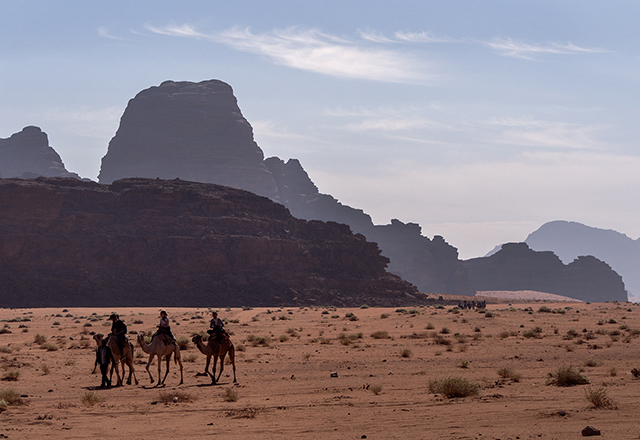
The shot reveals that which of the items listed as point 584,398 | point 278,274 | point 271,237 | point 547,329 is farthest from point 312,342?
point 271,237

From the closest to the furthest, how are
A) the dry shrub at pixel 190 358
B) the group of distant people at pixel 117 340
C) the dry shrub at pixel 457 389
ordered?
the dry shrub at pixel 457 389, the group of distant people at pixel 117 340, the dry shrub at pixel 190 358

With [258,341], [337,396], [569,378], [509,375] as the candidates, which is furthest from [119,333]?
[258,341]

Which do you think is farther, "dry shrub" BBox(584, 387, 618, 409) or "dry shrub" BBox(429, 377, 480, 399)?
"dry shrub" BBox(429, 377, 480, 399)

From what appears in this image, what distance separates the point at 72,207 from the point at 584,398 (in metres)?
103

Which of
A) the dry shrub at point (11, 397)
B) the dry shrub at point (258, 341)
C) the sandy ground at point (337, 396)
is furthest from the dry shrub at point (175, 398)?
the dry shrub at point (258, 341)

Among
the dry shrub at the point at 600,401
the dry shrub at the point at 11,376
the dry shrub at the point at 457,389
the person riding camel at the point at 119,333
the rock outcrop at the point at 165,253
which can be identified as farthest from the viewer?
the rock outcrop at the point at 165,253

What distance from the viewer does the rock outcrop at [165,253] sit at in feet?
299

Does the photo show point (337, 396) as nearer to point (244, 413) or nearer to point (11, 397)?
point (244, 413)

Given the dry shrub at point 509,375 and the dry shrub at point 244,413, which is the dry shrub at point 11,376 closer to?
the dry shrub at point 244,413

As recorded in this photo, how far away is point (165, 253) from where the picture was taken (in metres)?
99.7

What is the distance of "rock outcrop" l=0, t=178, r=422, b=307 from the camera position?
299 ft

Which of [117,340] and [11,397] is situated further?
[117,340]

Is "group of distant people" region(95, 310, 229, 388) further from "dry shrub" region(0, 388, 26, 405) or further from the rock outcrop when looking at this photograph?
the rock outcrop

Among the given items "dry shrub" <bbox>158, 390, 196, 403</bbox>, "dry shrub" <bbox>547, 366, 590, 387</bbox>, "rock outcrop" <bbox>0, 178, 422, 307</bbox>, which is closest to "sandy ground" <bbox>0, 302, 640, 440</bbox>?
"dry shrub" <bbox>158, 390, 196, 403</bbox>
